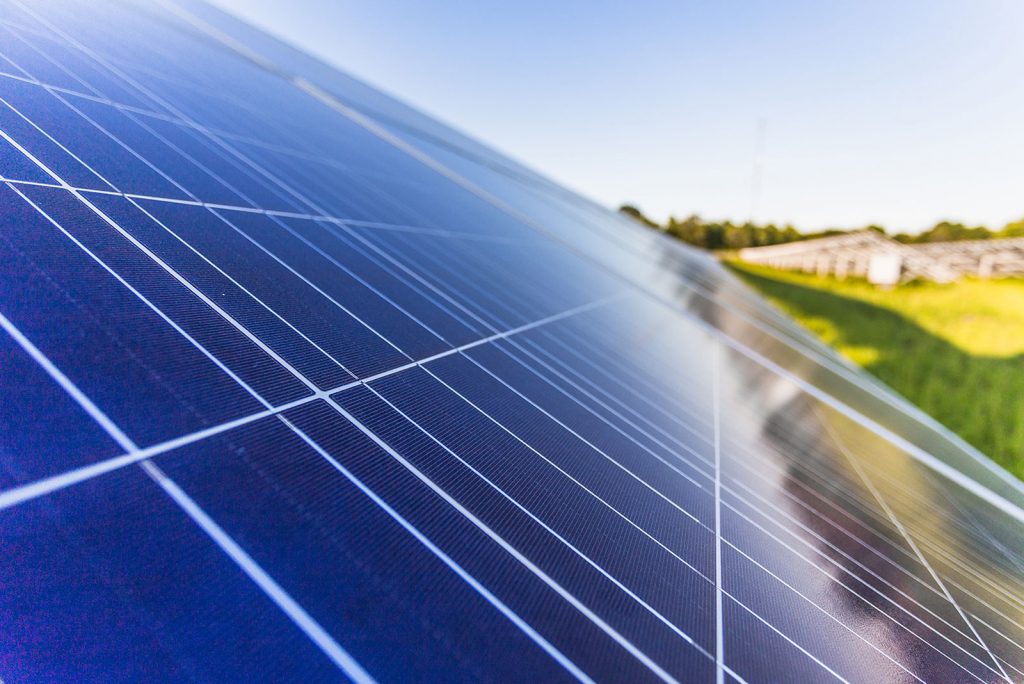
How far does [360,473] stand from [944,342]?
1228 inches

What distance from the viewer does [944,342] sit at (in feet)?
89.4

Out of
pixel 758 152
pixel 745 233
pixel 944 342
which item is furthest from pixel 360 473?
pixel 745 233

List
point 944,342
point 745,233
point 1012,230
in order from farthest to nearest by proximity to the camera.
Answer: point 745,233, point 1012,230, point 944,342

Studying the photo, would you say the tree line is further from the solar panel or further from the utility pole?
the solar panel

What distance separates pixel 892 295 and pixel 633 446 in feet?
136

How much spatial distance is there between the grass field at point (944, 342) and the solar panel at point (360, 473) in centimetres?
1384

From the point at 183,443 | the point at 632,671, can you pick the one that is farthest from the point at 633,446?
the point at 183,443

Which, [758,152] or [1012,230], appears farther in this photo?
[758,152]

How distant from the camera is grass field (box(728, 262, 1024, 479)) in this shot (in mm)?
18578

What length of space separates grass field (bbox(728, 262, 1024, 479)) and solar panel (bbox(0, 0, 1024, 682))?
545 inches

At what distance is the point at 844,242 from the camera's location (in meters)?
50.3

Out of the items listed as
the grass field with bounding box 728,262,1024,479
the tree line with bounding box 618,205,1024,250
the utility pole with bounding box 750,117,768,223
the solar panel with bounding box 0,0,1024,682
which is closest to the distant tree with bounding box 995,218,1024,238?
the tree line with bounding box 618,205,1024,250

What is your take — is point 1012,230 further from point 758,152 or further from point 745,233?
point 745,233

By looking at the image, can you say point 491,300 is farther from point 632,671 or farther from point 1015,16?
point 1015,16
